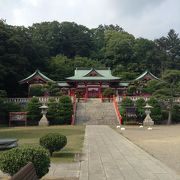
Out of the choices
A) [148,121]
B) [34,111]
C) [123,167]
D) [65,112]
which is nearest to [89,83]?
[65,112]

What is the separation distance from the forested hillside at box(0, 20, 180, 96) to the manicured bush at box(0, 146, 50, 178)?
45292 mm

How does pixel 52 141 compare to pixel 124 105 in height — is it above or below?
below

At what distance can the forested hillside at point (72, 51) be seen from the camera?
6041cm

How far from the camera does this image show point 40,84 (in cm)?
6156

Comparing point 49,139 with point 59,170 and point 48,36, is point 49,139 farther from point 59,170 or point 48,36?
point 48,36

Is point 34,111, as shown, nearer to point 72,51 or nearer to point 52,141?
point 52,141

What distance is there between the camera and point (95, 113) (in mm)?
48219

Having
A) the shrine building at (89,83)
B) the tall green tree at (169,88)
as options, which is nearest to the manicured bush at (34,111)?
the tall green tree at (169,88)

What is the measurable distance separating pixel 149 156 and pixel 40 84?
156ft

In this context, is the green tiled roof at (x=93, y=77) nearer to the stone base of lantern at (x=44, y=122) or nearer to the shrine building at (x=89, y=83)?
the shrine building at (x=89, y=83)

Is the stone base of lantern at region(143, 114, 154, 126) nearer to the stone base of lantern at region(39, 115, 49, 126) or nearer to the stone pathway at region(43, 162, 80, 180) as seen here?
the stone base of lantern at region(39, 115, 49, 126)

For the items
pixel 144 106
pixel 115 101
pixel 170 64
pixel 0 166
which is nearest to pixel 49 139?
pixel 0 166

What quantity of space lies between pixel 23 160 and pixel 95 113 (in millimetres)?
39069

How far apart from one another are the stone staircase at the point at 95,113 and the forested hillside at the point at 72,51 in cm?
1168
